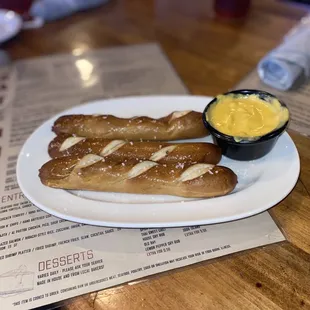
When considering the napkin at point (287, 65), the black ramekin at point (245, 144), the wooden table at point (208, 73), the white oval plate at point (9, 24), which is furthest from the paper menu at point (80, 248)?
the white oval plate at point (9, 24)

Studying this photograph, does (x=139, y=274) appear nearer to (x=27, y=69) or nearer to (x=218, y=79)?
(x=218, y=79)

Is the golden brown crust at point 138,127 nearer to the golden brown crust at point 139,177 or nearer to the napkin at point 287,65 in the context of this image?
the golden brown crust at point 139,177

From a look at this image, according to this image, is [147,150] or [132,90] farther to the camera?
[132,90]

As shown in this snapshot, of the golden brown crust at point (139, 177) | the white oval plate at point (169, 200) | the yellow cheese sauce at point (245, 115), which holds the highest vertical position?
the yellow cheese sauce at point (245, 115)

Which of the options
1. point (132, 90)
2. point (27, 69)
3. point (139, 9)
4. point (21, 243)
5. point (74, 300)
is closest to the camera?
point (74, 300)

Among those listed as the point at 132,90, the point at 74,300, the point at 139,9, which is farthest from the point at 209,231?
the point at 139,9

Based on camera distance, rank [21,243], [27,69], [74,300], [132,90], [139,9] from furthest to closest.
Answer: [139,9]
[27,69]
[132,90]
[21,243]
[74,300]
